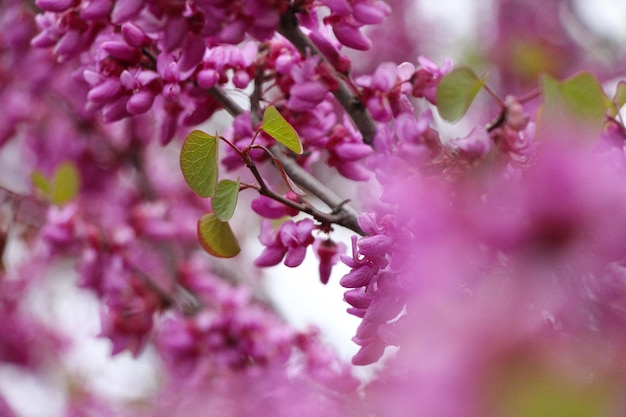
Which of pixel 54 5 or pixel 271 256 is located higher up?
pixel 54 5

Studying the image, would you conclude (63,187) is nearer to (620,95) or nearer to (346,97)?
(346,97)

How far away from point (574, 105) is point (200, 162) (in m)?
0.41

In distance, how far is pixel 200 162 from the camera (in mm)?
812

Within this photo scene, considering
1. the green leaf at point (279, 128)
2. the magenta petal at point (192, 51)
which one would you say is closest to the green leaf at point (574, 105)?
the green leaf at point (279, 128)

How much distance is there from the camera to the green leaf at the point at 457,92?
797mm

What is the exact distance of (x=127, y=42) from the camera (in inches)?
36.1

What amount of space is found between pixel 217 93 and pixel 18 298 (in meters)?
1.79

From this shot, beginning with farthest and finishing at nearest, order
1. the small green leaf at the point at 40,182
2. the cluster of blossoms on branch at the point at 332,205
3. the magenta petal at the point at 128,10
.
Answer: the small green leaf at the point at 40,182 < the magenta petal at the point at 128,10 < the cluster of blossoms on branch at the point at 332,205

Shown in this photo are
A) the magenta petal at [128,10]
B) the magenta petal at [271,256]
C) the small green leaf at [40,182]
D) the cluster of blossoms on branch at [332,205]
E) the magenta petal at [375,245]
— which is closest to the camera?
the cluster of blossoms on branch at [332,205]

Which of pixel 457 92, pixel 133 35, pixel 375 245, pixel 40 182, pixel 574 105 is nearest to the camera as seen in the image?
pixel 574 105

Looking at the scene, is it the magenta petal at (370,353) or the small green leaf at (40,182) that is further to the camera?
the small green leaf at (40,182)

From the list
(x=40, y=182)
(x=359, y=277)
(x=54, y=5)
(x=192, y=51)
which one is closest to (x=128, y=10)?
(x=192, y=51)

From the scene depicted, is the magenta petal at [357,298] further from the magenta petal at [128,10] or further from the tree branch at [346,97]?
the magenta petal at [128,10]

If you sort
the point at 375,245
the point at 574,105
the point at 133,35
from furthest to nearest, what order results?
the point at 133,35 → the point at 375,245 → the point at 574,105
